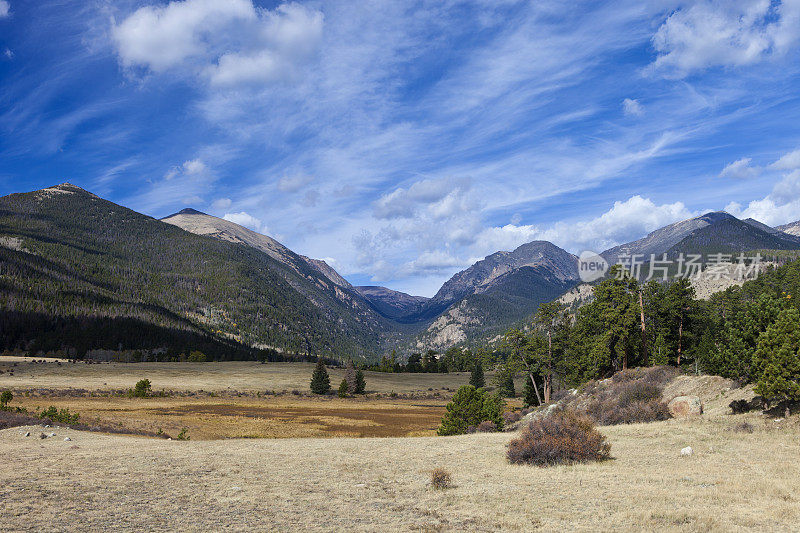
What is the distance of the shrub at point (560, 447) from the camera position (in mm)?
17047

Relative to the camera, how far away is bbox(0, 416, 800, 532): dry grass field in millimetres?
10008

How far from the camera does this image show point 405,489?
13836mm

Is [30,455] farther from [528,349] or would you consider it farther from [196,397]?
[196,397]

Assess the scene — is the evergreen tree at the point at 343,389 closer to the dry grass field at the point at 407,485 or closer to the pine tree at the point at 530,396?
the pine tree at the point at 530,396

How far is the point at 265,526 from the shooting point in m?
10.0

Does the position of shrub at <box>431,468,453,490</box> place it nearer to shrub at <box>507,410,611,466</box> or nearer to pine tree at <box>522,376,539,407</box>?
shrub at <box>507,410,611,466</box>

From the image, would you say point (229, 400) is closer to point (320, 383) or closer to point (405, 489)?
point (320, 383)

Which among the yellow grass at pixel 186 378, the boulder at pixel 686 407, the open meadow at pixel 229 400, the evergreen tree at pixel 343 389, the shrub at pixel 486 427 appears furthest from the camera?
the evergreen tree at pixel 343 389

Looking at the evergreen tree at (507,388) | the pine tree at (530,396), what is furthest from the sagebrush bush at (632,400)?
the evergreen tree at (507,388)

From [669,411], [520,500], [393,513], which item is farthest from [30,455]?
[669,411]

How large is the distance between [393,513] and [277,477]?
633cm

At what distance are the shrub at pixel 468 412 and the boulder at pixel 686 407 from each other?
1210 centimetres

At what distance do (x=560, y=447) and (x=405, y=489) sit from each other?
6990 millimetres

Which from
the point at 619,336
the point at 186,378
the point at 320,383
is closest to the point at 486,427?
the point at 619,336
